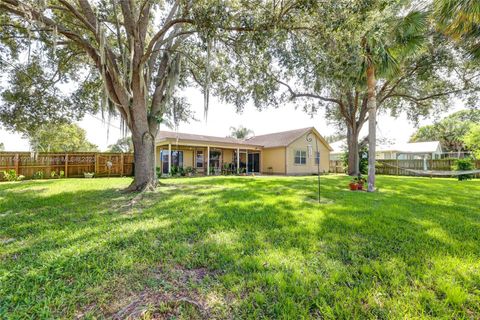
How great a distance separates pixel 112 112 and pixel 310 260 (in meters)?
8.29

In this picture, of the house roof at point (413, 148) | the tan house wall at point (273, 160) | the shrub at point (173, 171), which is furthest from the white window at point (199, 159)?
the house roof at point (413, 148)

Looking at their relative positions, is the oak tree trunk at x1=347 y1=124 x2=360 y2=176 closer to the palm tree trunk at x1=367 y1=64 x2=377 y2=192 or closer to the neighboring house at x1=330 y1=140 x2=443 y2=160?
the neighboring house at x1=330 y1=140 x2=443 y2=160

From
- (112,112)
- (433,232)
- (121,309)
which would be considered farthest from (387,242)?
(112,112)

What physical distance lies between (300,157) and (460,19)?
13.6m

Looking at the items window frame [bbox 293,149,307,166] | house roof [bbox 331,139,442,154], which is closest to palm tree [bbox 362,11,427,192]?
window frame [bbox 293,149,307,166]

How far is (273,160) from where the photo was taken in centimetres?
1817

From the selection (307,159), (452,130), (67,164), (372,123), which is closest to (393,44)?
(372,123)

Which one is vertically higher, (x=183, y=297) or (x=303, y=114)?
(x=303, y=114)

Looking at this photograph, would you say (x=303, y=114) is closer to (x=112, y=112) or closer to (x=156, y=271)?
(x=112, y=112)

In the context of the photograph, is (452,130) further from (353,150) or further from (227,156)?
(227,156)

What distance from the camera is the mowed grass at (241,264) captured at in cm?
179

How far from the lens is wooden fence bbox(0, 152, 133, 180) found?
1118cm

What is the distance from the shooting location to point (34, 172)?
11.7m

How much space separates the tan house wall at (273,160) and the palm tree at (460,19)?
12.0 meters
